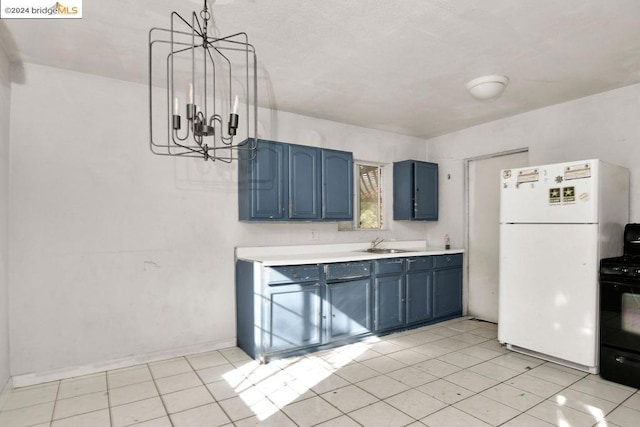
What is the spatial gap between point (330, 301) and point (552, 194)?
2.22m

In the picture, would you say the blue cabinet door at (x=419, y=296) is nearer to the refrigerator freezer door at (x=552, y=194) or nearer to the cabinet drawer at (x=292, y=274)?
the refrigerator freezer door at (x=552, y=194)

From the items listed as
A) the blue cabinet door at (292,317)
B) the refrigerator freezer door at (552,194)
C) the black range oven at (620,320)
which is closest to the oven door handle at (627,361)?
the black range oven at (620,320)

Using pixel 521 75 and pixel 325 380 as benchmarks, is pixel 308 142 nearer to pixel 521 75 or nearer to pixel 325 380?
Answer: pixel 521 75

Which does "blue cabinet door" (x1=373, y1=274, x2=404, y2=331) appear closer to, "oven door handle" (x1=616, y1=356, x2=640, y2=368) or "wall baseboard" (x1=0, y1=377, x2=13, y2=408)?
"oven door handle" (x1=616, y1=356, x2=640, y2=368)

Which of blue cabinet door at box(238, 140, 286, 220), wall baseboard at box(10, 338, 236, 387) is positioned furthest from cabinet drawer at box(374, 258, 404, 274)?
wall baseboard at box(10, 338, 236, 387)

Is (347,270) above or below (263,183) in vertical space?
below

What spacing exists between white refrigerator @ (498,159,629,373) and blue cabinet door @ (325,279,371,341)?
1.31 metres

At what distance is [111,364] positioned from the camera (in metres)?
3.10

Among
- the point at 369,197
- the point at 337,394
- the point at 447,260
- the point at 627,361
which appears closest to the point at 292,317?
the point at 337,394

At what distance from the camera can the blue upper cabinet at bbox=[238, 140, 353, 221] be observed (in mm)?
3591

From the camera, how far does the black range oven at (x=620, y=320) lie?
8.93ft

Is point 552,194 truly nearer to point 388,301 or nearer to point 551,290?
point 551,290

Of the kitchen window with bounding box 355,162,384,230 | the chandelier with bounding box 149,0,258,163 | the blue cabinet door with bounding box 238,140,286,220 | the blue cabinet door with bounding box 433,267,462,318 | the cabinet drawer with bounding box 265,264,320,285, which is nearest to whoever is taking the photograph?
the chandelier with bounding box 149,0,258,163

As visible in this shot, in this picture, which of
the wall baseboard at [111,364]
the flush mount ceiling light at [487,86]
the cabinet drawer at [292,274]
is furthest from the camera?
the cabinet drawer at [292,274]
